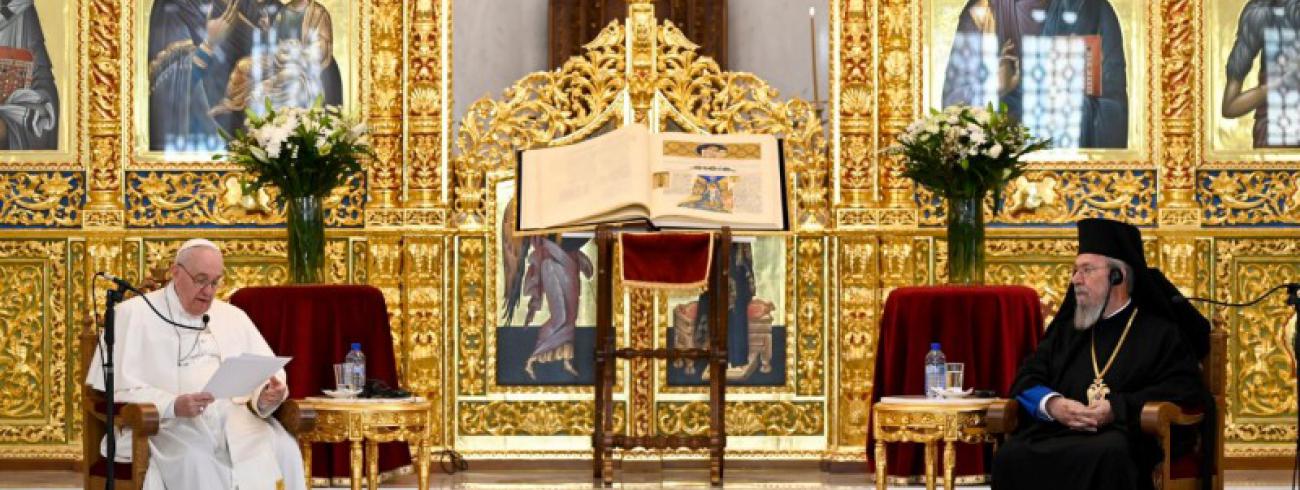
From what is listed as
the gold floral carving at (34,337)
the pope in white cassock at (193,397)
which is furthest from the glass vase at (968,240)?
the gold floral carving at (34,337)

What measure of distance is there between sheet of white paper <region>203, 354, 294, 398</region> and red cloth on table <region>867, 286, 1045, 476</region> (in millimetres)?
3901

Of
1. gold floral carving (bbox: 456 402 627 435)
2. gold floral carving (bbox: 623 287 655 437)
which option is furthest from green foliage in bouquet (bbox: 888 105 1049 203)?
gold floral carving (bbox: 456 402 627 435)

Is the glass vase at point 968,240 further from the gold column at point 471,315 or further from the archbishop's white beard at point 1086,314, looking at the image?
the gold column at point 471,315

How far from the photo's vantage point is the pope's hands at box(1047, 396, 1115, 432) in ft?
25.6

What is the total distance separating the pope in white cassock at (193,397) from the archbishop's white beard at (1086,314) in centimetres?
351

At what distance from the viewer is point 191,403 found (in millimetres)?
7461

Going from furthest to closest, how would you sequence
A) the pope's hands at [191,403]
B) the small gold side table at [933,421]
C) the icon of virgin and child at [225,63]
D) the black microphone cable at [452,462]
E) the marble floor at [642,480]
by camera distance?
the icon of virgin and child at [225,63], the black microphone cable at [452,462], the marble floor at [642,480], the small gold side table at [933,421], the pope's hands at [191,403]

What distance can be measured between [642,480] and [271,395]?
3356mm

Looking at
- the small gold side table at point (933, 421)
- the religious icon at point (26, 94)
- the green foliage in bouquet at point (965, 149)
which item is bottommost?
the small gold side table at point (933, 421)

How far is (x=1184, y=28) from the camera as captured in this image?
11117 millimetres

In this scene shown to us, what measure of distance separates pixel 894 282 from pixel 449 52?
3.03 metres

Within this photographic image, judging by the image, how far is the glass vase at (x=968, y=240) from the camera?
33.7ft

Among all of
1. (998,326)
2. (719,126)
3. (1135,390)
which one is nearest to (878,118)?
(719,126)

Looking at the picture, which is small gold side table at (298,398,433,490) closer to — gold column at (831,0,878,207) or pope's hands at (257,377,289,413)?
pope's hands at (257,377,289,413)
